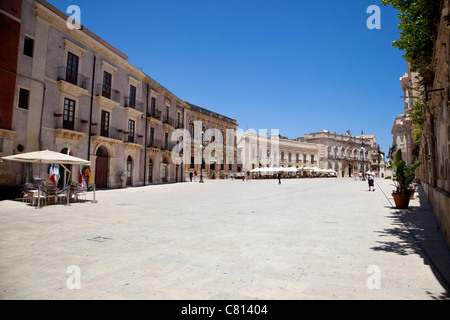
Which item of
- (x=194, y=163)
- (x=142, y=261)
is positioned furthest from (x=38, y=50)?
(x=194, y=163)

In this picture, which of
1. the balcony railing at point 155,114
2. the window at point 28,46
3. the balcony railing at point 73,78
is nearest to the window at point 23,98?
the window at point 28,46

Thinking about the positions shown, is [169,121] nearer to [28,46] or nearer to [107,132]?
[107,132]

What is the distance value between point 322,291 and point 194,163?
115ft

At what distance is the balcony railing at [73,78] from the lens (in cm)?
1570

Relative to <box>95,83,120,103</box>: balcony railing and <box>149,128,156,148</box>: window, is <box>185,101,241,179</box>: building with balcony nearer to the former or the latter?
<box>149,128,156,148</box>: window

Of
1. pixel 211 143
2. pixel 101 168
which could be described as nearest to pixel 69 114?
pixel 101 168

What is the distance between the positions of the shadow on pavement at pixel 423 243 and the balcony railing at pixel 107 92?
18.4 metres

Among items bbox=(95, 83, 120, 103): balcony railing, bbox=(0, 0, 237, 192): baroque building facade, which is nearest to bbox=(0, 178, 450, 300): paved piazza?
bbox=(0, 0, 237, 192): baroque building facade

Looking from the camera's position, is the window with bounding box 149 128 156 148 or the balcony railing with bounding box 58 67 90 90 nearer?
the balcony railing with bounding box 58 67 90 90

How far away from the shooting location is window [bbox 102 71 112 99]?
19438 mm

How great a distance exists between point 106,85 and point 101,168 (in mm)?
5920

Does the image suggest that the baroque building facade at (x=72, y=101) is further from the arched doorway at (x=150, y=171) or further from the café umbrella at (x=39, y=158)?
the café umbrella at (x=39, y=158)

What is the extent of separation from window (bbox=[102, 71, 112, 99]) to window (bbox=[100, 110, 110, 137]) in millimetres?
1233
